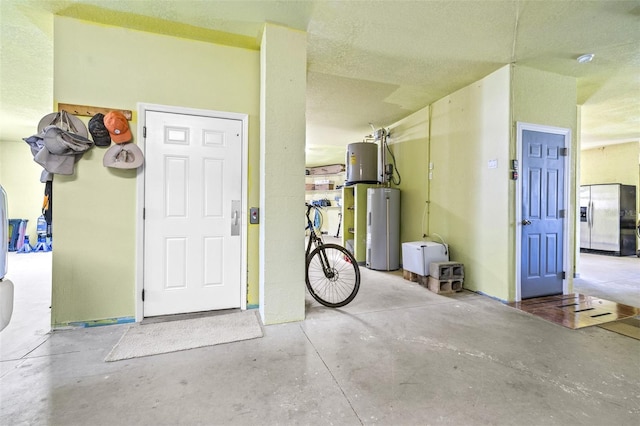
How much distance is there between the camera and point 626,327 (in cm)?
270

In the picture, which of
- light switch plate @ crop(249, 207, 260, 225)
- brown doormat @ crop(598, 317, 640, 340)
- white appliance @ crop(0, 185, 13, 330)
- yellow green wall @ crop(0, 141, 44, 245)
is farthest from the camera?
yellow green wall @ crop(0, 141, 44, 245)

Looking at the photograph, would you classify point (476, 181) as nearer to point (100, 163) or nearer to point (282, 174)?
point (282, 174)

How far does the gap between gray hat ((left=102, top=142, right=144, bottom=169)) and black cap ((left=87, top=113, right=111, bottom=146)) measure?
0.09 m

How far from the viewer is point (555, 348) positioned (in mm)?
2297

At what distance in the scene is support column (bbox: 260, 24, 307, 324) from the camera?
2684 millimetres

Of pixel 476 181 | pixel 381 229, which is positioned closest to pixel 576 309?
pixel 476 181

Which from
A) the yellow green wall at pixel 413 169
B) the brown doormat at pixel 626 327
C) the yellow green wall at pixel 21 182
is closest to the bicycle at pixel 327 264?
the yellow green wall at pixel 413 169

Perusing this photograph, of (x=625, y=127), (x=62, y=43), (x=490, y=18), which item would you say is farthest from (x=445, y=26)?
(x=625, y=127)

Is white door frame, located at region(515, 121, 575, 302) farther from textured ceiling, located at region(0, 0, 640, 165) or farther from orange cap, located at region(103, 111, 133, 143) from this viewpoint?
orange cap, located at region(103, 111, 133, 143)

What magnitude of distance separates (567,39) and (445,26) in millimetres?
1356

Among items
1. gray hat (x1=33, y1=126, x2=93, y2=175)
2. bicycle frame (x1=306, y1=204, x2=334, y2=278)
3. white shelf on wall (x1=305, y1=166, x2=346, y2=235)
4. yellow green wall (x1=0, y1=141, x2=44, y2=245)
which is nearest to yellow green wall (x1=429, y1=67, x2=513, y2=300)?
bicycle frame (x1=306, y1=204, x2=334, y2=278)

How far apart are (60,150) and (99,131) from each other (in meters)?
0.34

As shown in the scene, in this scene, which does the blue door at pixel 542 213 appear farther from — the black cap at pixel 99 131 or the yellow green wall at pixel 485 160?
the black cap at pixel 99 131

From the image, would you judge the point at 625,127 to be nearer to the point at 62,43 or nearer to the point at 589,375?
the point at 589,375
